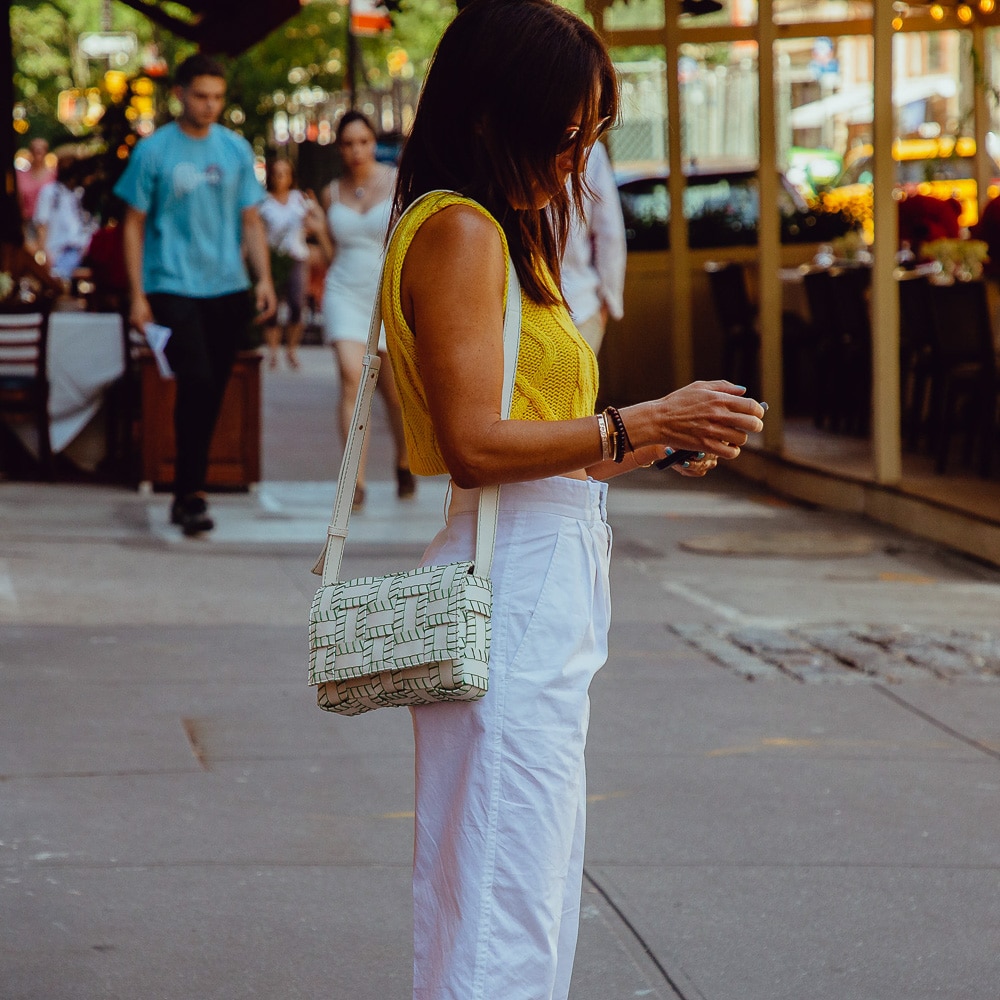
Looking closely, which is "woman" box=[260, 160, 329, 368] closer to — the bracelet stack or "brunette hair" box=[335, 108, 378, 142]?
"brunette hair" box=[335, 108, 378, 142]

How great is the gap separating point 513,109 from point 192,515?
6.20 m

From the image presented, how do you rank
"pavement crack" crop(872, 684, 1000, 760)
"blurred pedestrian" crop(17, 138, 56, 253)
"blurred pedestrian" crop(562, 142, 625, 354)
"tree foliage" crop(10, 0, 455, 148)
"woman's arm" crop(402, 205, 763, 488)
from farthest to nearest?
"tree foliage" crop(10, 0, 455, 148) → "blurred pedestrian" crop(17, 138, 56, 253) → "blurred pedestrian" crop(562, 142, 625, 354) → "pavement crack" crop(872, 684, 1000, 760) → "woman's arm" crop(402, 205, 763, 488)

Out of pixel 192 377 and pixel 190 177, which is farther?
pixel 190 177

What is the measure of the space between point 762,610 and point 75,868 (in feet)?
12.0

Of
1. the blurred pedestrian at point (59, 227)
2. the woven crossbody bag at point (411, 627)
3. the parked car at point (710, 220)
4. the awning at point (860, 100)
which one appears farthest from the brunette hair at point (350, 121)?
the awning at point (860, 100)

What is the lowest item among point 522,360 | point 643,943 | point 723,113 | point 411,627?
point 643,943

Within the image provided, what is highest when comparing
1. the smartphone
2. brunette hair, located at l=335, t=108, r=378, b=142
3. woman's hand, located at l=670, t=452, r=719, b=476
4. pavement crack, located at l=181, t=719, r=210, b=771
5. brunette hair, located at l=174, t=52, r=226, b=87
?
brunette hair, located at l=174, t=52, r=226, b=87

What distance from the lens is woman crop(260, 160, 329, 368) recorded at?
18.8m

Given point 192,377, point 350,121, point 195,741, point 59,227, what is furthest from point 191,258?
point 59,227

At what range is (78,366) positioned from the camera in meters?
9.93

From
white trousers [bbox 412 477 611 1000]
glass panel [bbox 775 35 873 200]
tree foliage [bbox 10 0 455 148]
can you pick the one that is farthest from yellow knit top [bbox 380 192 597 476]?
glass panel [bbox 775 35 873 200]

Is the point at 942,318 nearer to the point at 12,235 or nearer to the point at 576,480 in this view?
the point at 12,235

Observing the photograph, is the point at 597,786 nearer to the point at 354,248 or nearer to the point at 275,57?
the point at 354,248

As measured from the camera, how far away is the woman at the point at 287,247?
18828 mm
